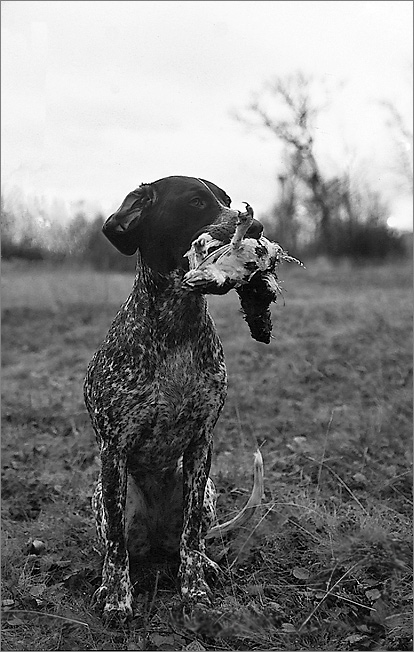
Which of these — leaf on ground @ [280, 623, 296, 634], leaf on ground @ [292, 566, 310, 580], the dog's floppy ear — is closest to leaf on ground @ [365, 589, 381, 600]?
leaf on ground @ [292, 566, 310, 580]

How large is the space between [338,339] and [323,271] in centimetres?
835

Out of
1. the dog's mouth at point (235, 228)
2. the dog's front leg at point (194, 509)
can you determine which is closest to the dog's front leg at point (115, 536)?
the dog's front leg at point (194, 509)

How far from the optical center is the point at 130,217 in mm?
3418

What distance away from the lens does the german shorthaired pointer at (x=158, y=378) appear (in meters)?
3.40

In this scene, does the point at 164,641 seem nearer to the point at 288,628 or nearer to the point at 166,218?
the point at 288,628

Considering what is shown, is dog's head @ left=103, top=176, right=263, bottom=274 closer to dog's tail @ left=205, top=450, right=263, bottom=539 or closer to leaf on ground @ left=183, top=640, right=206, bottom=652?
dog's tail @ left=205, top=450, right=263, bottom=539

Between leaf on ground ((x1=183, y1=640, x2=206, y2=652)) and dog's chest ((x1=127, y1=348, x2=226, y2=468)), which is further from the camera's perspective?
dog's chest ((x1=127, y1=348, x2=226, y2=468))

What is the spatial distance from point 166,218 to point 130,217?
0.61 feet

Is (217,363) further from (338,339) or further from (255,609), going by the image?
(338,339)

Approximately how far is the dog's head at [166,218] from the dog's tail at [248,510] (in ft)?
4.60

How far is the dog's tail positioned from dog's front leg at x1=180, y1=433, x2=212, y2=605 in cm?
44

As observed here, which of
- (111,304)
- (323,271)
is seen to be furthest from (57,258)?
(323,271)

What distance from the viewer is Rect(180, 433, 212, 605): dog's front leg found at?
3.67 meters

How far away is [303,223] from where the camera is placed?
53.7ft
